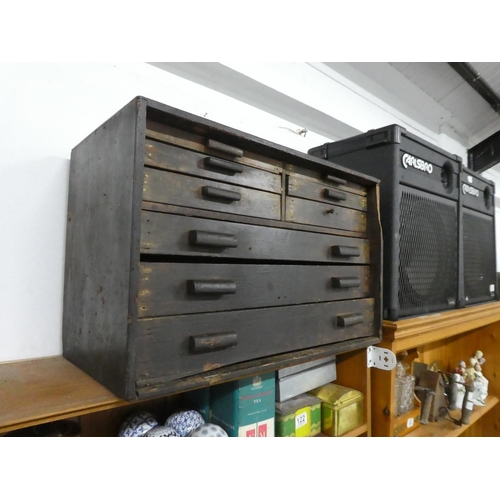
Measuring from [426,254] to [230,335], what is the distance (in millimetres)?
853

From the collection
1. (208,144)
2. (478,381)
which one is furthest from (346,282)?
(478,381)

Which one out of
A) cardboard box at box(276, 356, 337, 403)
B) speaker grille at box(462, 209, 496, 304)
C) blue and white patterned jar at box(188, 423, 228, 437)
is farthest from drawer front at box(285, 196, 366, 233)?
speaker grille at box(462, 209, 496, 304)

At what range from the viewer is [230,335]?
2.41 ft

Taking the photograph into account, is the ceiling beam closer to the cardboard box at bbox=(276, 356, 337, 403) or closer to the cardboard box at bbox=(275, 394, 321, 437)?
the cardboard box at bbox=(276, 356, 337, 403)

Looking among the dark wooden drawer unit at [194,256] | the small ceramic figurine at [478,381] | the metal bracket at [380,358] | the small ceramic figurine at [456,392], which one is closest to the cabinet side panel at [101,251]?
the dark wooden drawer unit at [194,256]

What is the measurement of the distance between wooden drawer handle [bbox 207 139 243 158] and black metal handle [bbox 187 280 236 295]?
0.27 metres

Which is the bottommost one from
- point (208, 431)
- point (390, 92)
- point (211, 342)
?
point (208, 431)

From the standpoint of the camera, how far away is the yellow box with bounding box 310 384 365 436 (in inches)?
42.4

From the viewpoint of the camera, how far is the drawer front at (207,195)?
67cm

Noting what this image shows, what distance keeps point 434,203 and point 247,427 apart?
99cm

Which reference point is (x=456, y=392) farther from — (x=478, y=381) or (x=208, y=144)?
(x=208, y=144)

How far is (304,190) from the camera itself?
94cm

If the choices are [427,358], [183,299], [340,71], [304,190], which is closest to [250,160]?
[304,190]
